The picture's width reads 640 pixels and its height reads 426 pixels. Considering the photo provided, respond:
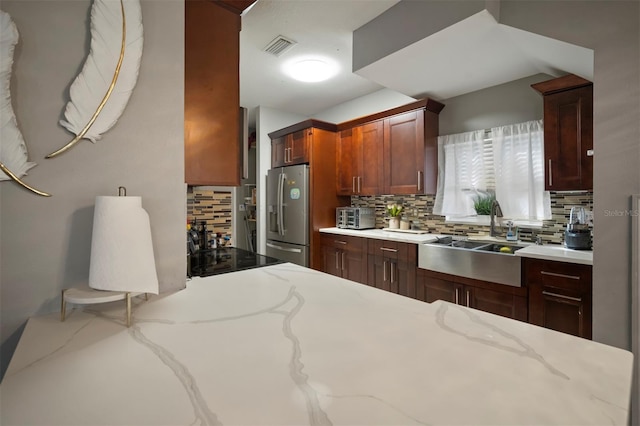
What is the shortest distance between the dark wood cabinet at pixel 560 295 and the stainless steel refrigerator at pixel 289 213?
7.63 ft

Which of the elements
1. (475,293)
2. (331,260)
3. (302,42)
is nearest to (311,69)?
(302,42)

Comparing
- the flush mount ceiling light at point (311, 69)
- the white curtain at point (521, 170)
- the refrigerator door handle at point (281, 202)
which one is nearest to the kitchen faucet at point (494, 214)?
the white curtain at point (521, 170)

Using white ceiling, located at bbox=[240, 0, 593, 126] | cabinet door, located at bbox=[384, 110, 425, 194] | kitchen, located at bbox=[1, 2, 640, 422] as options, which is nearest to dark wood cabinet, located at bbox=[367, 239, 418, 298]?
cabinet door, located at bbox=[384, 110, 425, 194]

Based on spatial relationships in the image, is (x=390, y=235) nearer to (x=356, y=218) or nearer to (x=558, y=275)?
(x=356, y=218)

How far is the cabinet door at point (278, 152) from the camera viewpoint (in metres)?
4.30

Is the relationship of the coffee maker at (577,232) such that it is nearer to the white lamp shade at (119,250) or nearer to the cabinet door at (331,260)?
the cabinet door at (331,260)

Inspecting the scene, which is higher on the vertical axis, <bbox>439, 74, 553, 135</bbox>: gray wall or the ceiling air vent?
the ceiling air vent

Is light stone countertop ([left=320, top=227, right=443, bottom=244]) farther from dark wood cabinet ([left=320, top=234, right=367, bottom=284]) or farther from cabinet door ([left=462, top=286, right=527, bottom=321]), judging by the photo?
cabinet door ([left=462, top=286, right=527, bottom=321])

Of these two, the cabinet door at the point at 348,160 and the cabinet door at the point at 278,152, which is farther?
the cabinet door at the point at 278,152

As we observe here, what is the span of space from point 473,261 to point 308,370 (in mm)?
2201

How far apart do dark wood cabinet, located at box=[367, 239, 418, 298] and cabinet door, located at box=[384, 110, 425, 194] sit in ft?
2.15

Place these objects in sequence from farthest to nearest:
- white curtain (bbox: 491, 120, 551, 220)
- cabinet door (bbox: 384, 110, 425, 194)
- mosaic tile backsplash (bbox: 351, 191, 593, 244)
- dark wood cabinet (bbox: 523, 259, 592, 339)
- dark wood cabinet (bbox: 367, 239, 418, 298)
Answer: cabinet door (bbox: 384, 110, 425, 194)
dark wood cabinet (bbox: 367, 239, 418, 298)
white curtain (bbox: 491, 120, 551, 220)
mosaic tile backsplash (bbox: 351, 191, 593, 244)
dark wood cabinet (bbox: 523, 259, 592, 339)

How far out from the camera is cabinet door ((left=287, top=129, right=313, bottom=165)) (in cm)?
386

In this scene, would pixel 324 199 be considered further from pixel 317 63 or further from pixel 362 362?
pixel 362 362
